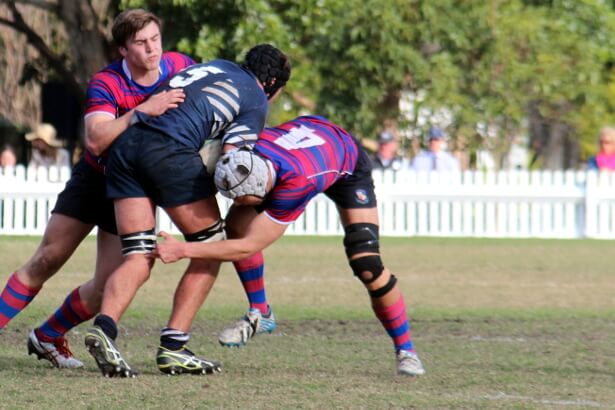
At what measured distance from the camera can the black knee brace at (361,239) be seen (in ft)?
24.1

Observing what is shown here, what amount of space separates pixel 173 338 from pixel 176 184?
78 centimetres

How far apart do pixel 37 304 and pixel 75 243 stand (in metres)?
3.63

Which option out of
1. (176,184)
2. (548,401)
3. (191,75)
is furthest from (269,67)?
(548,401)

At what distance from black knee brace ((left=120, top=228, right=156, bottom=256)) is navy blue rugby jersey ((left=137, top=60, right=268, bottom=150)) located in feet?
1.61

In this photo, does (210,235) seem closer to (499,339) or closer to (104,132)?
(104,132)

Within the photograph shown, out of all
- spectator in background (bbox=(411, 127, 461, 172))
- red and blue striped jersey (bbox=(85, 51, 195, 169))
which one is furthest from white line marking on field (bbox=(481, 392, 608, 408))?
spectator in background (bbox=(411, 127, 461, 172))

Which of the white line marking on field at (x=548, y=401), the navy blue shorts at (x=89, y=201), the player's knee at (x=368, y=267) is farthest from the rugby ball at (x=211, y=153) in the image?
the white line marking on field at (x=548, y=401)

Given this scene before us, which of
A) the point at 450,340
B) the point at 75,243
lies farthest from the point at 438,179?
the point at 75,243

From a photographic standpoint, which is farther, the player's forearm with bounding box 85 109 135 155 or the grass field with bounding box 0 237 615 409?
the player's forearm with bounding box 85 109 135 155

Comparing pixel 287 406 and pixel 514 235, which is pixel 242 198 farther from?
pixel 514 235

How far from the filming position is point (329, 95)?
2745cm

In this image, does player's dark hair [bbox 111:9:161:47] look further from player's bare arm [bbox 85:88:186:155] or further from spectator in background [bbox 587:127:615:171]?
spectator in background [bbox 587:127:615:171]

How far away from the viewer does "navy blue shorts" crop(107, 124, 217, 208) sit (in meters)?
7.04

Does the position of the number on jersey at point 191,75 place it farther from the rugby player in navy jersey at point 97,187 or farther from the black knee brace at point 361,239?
the black knee brace at point 361,239
